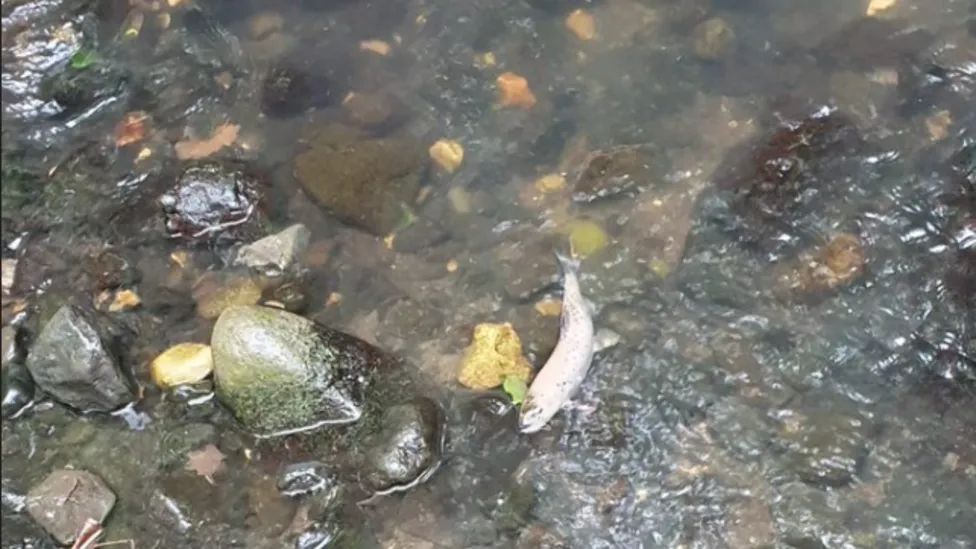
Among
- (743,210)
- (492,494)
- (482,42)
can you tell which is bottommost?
(492,494)

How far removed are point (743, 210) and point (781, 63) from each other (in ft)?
2.90

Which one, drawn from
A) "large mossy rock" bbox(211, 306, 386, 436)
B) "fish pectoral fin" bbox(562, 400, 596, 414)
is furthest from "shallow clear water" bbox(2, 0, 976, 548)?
"large mossy rock" bbox(211, 306, 386, 436)

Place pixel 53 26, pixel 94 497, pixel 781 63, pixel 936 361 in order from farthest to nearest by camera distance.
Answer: pixel 53 26 < pixel 781 63 < pixel 936 361 < pixel 94 497

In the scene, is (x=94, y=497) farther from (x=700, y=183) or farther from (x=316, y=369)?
(x=700, y=183)

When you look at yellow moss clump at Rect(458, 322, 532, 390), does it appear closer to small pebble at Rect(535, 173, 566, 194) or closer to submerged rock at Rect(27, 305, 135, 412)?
small pebble at Rect(535, 173, 566, 194)

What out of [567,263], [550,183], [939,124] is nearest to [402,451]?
[567,263]

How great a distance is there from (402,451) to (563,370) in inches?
25.8

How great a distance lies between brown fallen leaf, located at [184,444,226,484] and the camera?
144 inches

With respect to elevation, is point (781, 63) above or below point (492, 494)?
above

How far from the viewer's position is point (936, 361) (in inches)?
148

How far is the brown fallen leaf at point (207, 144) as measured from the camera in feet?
15.0

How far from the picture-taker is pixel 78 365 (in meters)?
3.68

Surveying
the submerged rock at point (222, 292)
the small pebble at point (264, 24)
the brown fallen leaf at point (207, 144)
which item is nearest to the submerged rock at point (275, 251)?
the submerged rock at point (222, 292)

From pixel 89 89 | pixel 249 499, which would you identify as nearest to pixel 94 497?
pixel 249 499
